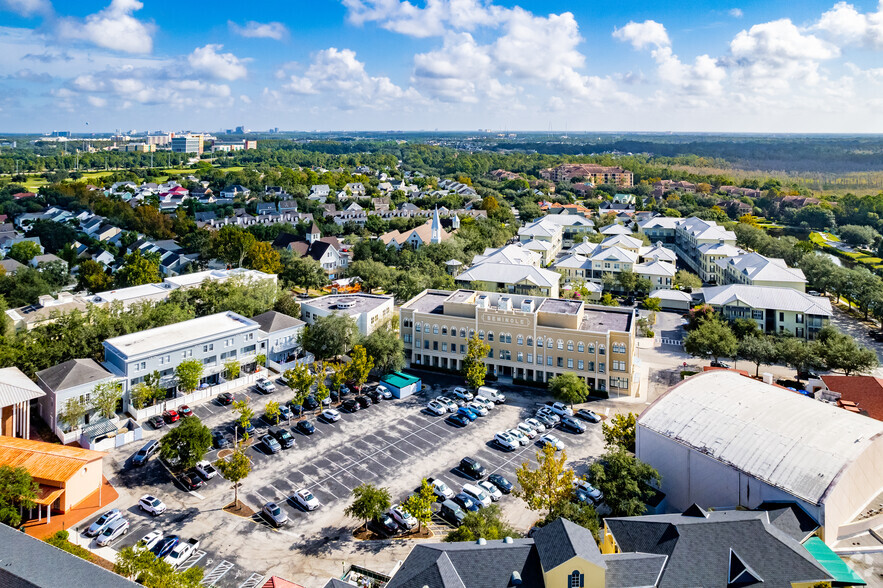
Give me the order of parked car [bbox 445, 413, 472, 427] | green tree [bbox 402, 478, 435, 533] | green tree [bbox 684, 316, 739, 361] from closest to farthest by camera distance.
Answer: green tree [bbox 402, 478, 435, 533], parked car [bbox 445, 413, 472, 427], green tree [bbox 684, 316, 739, 361]

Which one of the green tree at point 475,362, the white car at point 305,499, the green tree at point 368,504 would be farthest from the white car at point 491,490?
the green tree at point 475,362

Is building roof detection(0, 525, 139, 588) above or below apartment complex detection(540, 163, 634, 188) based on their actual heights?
below

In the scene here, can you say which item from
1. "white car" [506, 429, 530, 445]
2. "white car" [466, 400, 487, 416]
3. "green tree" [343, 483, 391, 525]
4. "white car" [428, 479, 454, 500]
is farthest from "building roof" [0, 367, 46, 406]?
"white car" [506, 429, 530, 445]

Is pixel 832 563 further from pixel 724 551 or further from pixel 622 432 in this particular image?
pixel 622 432

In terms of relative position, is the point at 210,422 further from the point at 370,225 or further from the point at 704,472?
the point at 370,225

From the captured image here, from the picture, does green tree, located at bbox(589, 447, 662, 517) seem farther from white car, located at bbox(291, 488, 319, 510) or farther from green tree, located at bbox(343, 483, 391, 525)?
white car, located at bbox(291, 488, 319, 510)

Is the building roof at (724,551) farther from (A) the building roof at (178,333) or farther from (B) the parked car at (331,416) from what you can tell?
(A) the building roof at (178,333)
